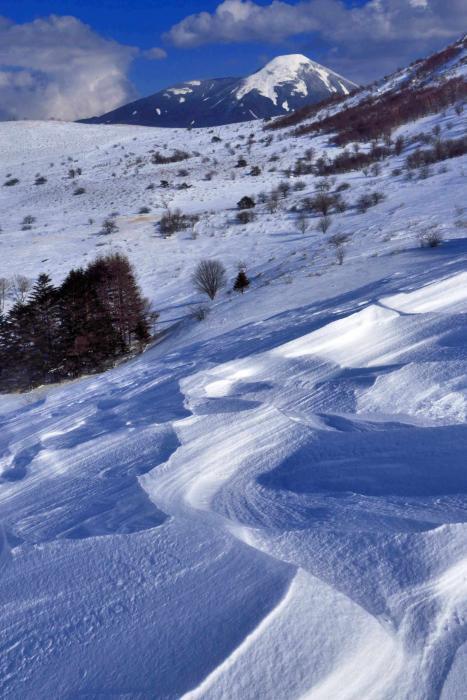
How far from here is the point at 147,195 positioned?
43.7 metres

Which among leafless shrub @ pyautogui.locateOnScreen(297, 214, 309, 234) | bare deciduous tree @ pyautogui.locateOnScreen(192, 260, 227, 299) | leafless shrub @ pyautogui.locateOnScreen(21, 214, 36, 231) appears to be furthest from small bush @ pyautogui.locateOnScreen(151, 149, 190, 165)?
bare deciduous tree @ pyautogui.locateOnScreen(192, 260, 227, 299)

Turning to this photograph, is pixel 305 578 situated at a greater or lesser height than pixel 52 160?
lesser

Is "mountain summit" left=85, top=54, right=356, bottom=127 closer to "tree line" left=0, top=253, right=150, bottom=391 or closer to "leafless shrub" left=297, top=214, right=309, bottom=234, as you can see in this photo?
"leafless shrub" left=297, top=214, right=309, bottom=234

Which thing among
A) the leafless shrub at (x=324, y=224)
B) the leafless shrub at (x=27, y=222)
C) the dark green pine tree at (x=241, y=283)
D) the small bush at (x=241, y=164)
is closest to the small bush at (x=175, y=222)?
the leafless shrub at (x=324, y=224)

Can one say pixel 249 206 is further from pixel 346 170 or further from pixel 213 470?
pixel 213 470

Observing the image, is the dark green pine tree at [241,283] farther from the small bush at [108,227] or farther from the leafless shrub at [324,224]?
the small bush at [108,227]

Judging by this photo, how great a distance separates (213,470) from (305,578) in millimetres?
1605

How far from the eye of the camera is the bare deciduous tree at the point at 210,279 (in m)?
23.9

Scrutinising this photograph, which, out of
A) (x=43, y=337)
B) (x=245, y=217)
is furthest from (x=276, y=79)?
A: (x=43, y=337)

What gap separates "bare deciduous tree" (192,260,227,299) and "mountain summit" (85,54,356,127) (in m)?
133

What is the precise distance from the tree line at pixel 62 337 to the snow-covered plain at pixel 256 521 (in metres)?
10.6

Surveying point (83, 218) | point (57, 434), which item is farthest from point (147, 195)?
point (57, 434)

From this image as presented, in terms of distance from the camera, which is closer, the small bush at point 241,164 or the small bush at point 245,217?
the small bush at point 245,217

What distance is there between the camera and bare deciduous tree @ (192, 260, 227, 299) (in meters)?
23.9
